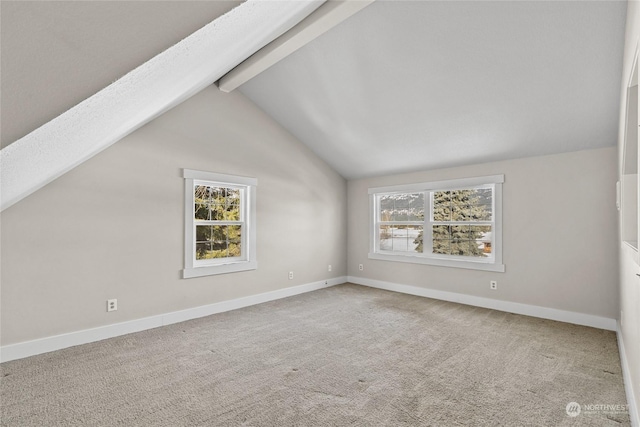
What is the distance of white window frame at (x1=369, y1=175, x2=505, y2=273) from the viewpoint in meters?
4.24

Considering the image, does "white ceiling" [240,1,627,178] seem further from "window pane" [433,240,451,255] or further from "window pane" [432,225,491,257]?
"window pane" [433,240,451,255]

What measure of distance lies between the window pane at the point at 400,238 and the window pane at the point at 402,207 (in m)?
0.15

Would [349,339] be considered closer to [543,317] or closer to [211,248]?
[211,248]

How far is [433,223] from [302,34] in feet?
11.2

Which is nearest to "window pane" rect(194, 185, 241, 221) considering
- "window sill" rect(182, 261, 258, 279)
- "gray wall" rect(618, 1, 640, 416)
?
"window sill" rect(182, 261, 258, 279)

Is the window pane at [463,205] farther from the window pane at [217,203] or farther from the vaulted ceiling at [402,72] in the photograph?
the window pane at [217,203]

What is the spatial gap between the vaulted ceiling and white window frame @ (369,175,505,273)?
12.8 inches

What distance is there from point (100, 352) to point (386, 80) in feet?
12.9

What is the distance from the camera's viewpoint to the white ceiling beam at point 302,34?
2.53 meters

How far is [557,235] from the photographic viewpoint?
3.76m

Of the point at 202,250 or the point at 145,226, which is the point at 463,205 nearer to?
the point at 202,250

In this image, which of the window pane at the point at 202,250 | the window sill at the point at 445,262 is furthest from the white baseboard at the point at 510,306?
the window pane at the point at 202,250

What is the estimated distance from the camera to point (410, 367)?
2.58 meters

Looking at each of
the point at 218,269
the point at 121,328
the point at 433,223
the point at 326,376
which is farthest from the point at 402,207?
the point at 121,328
